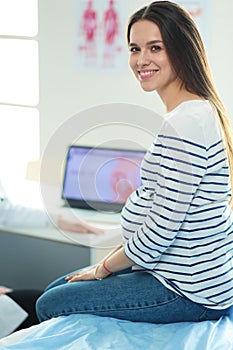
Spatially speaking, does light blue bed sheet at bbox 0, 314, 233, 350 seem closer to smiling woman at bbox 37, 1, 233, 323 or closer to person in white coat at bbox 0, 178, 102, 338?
smiling woman at bbox 37, 1, 233, 323

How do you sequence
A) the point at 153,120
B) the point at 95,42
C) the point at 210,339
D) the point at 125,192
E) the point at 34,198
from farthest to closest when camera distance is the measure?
the point at 95,42, the point at 34,198, the point at 125,192, the point at 153,120, the point at 210,339

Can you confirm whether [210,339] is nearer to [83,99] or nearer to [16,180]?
[16,180]

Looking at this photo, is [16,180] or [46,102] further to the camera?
[46,102]

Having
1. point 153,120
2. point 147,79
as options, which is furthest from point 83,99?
point 147,79

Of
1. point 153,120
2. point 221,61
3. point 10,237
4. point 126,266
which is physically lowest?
point 10,237

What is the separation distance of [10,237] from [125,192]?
62 cm

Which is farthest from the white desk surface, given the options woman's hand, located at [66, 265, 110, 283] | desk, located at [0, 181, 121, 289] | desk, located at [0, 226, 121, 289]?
woman's hand, located at [66, 265, 110, 283]

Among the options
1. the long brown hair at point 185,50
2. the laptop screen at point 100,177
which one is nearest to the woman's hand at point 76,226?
the laptop screen at point 100,177

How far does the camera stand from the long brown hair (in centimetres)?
159

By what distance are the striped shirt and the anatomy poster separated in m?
1.50

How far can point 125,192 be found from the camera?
2.53 meters

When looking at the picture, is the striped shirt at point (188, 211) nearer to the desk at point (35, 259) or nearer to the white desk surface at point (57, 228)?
the white desk surface at point (57, 228)

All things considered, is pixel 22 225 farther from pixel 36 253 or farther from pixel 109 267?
pixel 109 267

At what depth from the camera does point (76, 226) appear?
2.42 meters
